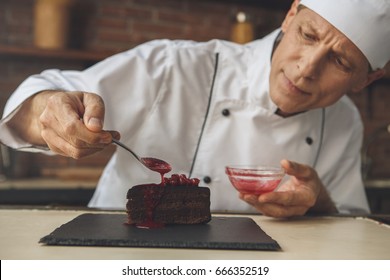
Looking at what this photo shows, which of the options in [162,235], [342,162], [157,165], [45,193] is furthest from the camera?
[45,193]

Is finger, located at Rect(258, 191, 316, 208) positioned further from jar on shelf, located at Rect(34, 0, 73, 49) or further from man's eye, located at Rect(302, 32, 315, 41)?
jar on shelf, located at Rect(34, 0, 73, 49)

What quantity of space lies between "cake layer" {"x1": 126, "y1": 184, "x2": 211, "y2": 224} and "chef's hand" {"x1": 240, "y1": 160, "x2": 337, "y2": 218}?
0.43 ft

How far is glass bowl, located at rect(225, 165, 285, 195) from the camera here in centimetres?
119

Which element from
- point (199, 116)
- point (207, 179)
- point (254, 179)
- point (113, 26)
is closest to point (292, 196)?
point (254, 179)

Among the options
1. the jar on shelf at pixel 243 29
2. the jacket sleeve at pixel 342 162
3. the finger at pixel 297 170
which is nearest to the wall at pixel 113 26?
the jar on shelf at pixel 243 29

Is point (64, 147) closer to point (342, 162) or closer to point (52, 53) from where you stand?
Answer: point (342, 162)

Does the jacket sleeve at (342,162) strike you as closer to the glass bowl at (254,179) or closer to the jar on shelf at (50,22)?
the glass bowl at (254,179)

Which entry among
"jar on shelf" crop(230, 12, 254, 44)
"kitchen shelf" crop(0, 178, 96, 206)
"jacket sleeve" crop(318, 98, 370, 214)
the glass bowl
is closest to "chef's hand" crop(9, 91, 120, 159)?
the glass bowl

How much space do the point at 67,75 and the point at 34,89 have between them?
211 millimetres

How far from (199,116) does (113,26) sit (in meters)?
1.55

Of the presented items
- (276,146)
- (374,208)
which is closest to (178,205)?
(276,146)

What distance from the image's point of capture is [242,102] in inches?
66.9

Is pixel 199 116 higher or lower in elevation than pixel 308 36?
lower

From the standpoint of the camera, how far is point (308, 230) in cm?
114
